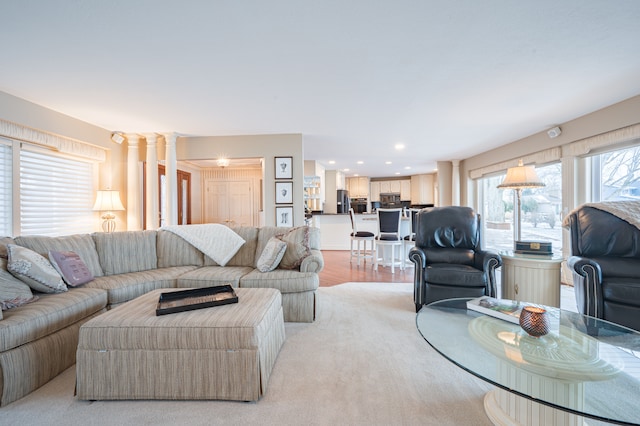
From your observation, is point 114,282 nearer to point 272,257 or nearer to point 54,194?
point 272,257

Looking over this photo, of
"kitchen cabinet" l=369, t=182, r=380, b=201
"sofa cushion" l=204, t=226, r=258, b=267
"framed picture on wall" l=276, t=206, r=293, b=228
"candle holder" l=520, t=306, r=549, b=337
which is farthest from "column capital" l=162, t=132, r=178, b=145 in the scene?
"kitchen cabinet" l=369, t=182, r=380, b=201

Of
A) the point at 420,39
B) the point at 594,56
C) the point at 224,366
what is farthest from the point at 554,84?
the point at 224,366

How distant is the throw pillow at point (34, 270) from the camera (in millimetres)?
2049

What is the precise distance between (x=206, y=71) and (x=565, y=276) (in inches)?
217

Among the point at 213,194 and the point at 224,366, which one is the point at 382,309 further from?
the point at 213,194

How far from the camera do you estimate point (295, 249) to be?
2.89m

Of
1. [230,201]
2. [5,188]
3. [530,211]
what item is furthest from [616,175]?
[5,188]

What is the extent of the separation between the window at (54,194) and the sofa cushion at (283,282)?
294 centimetres

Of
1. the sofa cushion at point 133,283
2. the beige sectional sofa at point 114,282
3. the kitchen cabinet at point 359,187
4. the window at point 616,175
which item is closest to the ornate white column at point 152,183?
the beige sectional sofa at point 114,282

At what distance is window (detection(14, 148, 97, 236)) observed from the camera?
3.36 meters

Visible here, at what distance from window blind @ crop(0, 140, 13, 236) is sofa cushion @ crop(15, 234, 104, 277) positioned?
A: 956mm

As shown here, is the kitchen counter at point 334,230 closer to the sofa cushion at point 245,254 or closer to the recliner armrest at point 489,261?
the sofa cushion at point 245,254

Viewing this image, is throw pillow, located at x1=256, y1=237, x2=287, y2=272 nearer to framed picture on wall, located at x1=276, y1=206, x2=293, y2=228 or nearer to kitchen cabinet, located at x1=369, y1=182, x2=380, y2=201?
framed picture on wall, located at x1=276, y1=206, x2=293, y2=228

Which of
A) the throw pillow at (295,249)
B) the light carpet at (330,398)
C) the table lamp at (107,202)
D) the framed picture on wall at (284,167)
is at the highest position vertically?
the framed picture on wall at (284,167)
